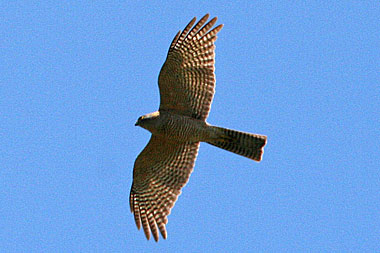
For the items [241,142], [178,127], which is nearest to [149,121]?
[178,127]

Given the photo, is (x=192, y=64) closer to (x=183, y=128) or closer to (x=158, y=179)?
(x=183, y=128)

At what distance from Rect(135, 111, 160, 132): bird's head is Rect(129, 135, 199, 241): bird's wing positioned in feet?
1.10

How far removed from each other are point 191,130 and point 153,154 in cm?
106

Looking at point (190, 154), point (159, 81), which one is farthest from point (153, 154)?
point (159, 81)

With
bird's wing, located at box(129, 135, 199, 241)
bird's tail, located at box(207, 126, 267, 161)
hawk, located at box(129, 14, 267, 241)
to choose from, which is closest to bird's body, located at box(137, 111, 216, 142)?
hawk, located at box(129, 14, 267, 241)

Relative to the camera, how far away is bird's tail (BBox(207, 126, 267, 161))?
1281 centimetres

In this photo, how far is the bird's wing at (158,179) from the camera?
44.1ft

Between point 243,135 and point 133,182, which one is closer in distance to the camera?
point 243,135

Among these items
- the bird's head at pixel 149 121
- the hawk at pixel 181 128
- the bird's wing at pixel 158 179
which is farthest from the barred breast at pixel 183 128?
the bird's wing at pixel 158 179

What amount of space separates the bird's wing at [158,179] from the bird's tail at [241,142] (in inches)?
27.1

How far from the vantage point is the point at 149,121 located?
516 inches

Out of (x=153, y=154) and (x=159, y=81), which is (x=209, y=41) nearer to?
(x=159, y=81)

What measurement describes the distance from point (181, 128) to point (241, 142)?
1.10 meters

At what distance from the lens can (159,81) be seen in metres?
12.8
